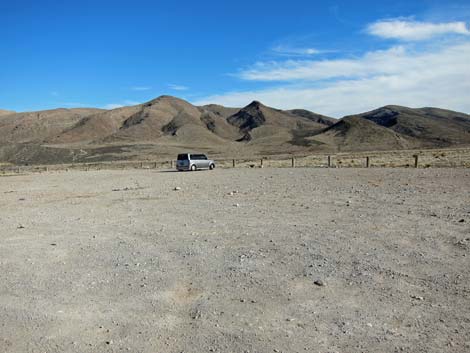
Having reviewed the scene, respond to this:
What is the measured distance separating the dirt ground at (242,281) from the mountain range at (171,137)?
82305 mm

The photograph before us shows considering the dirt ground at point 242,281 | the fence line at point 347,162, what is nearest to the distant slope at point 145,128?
the fence line at point 347,162

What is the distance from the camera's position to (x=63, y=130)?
173750mm

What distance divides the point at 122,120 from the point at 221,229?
186 m

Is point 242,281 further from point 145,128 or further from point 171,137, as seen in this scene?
point 145,128

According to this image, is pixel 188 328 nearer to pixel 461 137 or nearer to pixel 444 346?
pixel 444 346

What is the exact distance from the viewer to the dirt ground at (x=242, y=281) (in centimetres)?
544

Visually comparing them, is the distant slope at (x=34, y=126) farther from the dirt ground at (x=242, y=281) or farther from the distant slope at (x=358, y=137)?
the dirt ground at (x=242, y=281)

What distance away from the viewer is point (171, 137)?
150m

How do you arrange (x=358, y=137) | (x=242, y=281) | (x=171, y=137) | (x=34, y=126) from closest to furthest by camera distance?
(x=242, y=281), (x=358, y=137), (x=171, y=137), (x=34, y=126)

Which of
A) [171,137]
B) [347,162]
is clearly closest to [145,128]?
[171,137]

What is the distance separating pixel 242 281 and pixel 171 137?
14463 centimetres

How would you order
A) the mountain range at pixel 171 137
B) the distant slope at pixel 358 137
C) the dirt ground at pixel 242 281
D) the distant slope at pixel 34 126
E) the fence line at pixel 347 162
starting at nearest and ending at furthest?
the dirt ground at pixel 242 281
the fence line at pixel 347 162
the mountain range at pixel 171 137
the distant slope at pixel 358 137
the distant slope at pixel 34 126

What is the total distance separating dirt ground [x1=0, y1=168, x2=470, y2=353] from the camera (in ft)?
17.8

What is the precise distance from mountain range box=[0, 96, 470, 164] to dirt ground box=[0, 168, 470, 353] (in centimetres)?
8231
